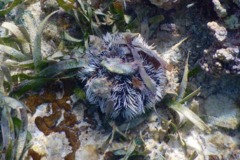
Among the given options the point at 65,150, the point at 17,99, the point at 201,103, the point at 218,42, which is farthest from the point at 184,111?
the point at 17,99

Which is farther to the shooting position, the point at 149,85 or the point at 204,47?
the point at 204,47

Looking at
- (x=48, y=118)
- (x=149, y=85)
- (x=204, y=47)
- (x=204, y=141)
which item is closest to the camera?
(x=149, y=85)

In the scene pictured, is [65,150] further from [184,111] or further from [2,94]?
[184,111]

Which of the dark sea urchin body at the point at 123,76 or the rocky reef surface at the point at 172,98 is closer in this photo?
the dark sea urchin body at the point at 123,76

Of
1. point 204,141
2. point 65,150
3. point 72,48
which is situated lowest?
point 204,141

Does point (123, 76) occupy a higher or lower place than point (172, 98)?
higher

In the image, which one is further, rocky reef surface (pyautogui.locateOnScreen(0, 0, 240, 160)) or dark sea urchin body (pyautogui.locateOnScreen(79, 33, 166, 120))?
rocky reef surface (pyautogui.locateOnScreen(0, 0, 240, 160))

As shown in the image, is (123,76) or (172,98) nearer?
(123,76)

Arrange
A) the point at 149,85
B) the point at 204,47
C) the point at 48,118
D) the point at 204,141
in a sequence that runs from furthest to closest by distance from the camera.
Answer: the point at 204,47 < the point at 204,141 < the point at 48,118 < the point at 149,85
